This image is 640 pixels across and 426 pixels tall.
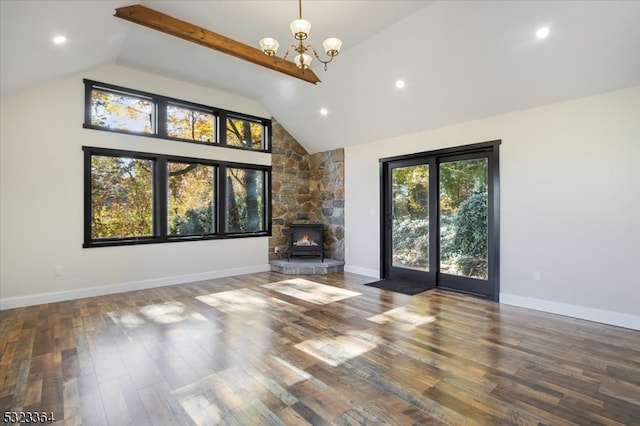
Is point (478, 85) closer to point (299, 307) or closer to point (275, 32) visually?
point (275, 32)

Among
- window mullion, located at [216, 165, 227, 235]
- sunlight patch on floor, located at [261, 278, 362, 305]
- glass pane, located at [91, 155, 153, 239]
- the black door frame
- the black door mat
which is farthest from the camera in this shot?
window mullion, located at [216, 165, 227, 235]

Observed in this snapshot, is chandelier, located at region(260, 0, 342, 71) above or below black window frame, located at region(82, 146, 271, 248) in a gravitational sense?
above

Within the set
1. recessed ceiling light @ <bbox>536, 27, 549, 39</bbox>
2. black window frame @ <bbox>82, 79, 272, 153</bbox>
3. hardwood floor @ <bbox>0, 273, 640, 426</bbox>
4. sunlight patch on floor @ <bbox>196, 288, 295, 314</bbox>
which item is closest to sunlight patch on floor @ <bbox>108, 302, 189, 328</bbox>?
hardwood floor @ <bbox>0, 273, 640, 426</bbox>

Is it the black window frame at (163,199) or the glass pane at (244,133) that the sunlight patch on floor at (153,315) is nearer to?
the black window frame at (163,199)

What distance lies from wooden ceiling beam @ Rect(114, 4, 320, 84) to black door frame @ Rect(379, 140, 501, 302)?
246 cm

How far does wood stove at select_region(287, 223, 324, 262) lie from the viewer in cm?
677

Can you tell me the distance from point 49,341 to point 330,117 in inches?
204

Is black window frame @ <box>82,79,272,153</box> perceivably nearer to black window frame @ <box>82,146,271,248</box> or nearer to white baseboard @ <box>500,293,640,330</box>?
black window frame @ <box>82,146,271,248</box>

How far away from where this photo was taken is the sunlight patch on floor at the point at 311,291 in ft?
15.1

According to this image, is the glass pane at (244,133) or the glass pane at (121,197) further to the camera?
the glass pane at (244,133)

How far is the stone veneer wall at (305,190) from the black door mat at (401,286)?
55.1 inches

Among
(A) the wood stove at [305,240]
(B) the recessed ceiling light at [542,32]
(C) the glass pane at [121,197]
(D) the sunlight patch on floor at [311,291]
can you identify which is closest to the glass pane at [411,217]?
(D) the sunlight patch on floor at [311,291]

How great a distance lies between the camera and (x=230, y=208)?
20.7 feet

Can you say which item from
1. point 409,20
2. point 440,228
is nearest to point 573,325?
point 440,228
